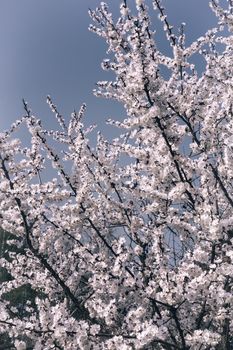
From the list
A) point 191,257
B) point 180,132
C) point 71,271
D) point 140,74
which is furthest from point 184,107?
point 71,271

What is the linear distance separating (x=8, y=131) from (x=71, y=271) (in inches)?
112

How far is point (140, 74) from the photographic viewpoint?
5527 millimetres

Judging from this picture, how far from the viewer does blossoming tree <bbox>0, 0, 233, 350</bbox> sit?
204 inches

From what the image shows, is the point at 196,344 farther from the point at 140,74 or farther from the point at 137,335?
the point at 140,74

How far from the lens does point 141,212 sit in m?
6.66

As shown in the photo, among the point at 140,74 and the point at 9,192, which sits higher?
the point at 140,74

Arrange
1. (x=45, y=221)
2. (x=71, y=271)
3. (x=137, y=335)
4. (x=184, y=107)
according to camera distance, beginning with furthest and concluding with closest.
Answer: (x=71, y=271), (x=45, y=221), (x=184, y=107), (x=137, y=335)

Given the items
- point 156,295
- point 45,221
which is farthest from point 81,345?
point 45,221

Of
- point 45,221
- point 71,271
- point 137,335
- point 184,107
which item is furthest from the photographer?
point 71,271

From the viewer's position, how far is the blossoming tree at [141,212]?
5.19 meters

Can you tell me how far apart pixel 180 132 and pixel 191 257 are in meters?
1.80

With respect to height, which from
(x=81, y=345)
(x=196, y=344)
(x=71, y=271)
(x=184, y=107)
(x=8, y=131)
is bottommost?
(x=196, y=344)

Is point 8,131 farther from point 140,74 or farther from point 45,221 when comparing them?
point 140,74

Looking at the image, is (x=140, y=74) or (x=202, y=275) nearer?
(x=202, y=275)
